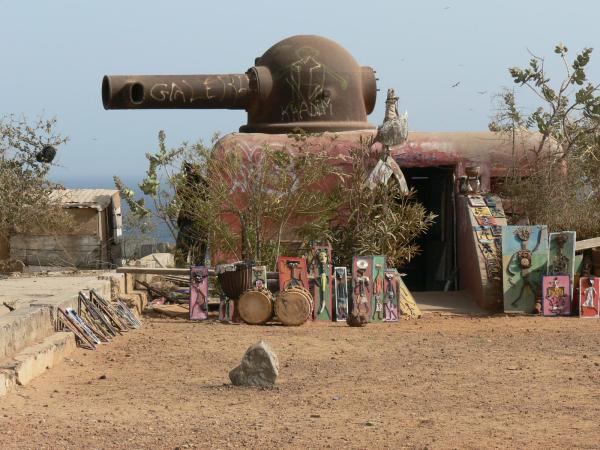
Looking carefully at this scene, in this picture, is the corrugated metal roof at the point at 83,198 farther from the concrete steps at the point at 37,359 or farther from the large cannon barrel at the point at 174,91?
the concrete steps at the point at 37,359

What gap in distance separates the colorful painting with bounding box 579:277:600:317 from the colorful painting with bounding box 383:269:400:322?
2155 millimetres

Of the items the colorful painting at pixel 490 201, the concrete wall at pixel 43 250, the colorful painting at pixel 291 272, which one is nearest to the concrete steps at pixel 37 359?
the colorful painting at pixel 291 272

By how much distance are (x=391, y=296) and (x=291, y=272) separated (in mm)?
1186

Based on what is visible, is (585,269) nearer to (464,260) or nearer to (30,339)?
(464,260)

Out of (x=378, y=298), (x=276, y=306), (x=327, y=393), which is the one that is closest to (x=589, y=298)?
(x=378, y=298)

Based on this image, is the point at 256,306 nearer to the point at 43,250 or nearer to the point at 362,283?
the point at 362,283

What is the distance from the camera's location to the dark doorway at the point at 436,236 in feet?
53.9

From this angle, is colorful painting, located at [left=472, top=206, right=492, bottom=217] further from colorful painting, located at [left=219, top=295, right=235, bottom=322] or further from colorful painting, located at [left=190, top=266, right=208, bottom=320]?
colorful painting, located at [left=190, top=266, right=208, bottom=320]

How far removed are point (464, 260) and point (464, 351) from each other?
484cm

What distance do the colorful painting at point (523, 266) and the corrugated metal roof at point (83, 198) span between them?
767cm

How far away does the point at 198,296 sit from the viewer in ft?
43.7

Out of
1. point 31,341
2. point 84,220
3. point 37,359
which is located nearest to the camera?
point 37,359

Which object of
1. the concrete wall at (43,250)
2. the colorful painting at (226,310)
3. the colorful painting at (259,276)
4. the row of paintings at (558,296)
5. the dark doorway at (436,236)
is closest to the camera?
the colorful painting at (259,276)

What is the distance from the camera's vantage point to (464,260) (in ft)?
51.0
